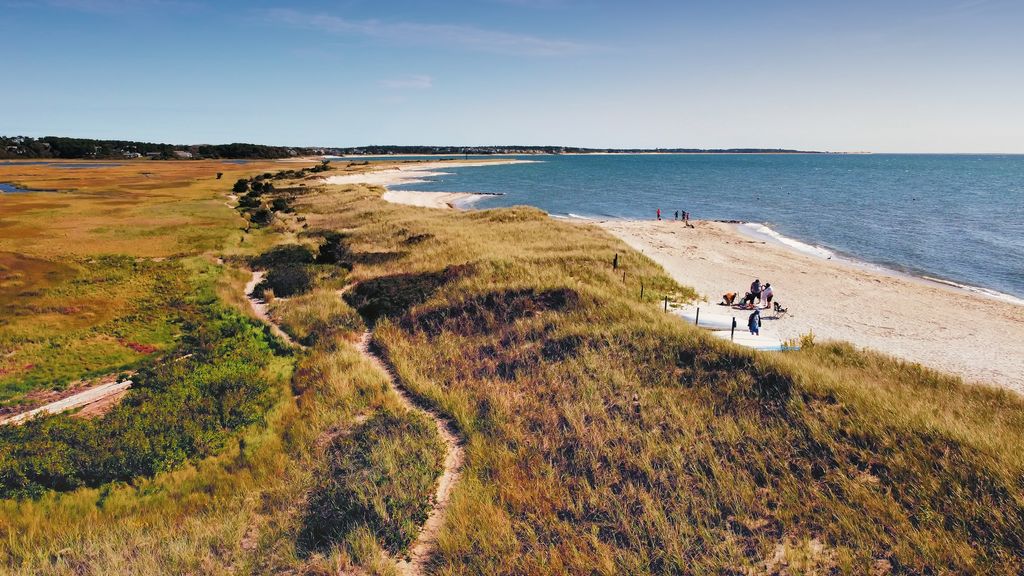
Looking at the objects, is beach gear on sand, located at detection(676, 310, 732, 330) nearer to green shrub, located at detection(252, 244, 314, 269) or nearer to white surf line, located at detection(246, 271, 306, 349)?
white surf line, located at detection(246, 271, 306, 349)

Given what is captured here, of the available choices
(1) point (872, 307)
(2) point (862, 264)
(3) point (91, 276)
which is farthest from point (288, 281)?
(2) point (862, 264)

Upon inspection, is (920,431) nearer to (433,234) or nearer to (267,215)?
(433,234)

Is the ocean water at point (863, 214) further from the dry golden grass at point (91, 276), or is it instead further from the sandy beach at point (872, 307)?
the dry golden grass at point (91, 276)

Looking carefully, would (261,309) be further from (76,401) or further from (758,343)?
(758,343)

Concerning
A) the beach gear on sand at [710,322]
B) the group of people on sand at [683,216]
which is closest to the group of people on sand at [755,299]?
the beach gear on sand at [710,322]

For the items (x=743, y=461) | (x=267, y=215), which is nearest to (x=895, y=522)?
(x=743, y=461)

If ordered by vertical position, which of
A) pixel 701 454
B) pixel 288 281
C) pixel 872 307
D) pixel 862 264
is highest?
pixel 288 281
